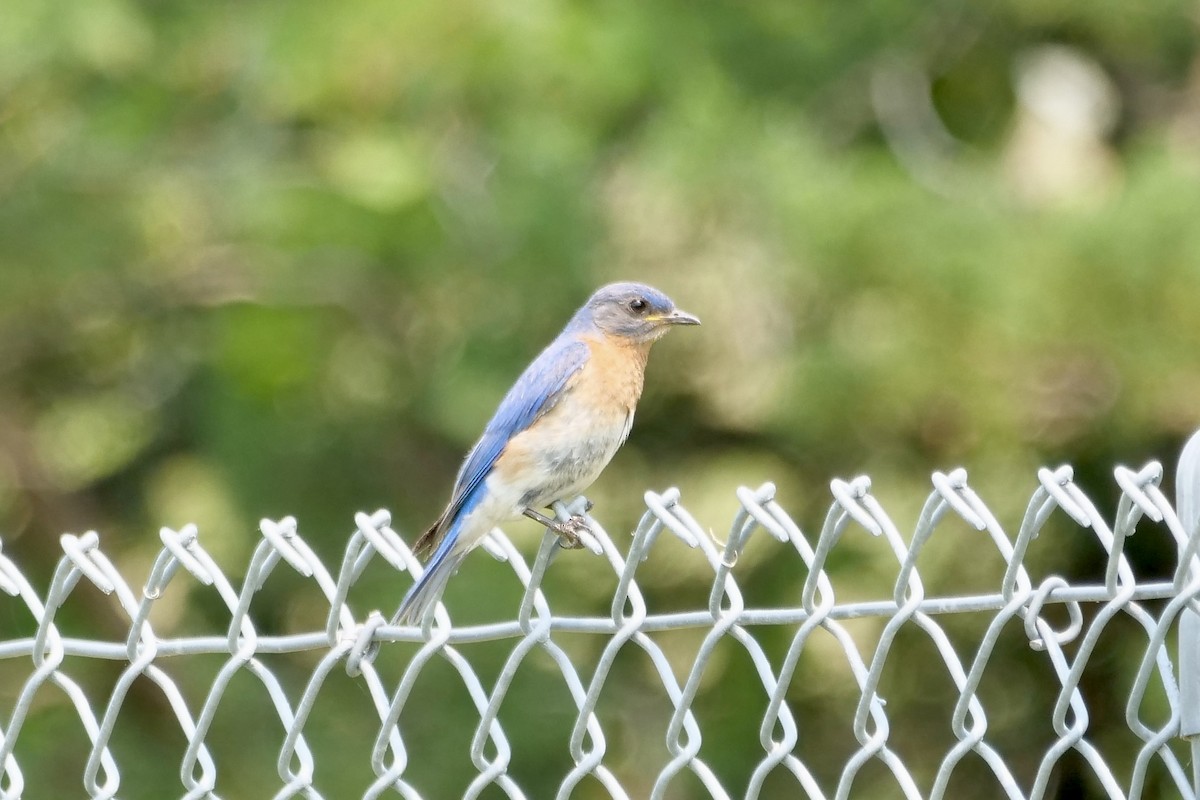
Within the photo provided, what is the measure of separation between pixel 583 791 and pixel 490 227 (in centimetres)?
210

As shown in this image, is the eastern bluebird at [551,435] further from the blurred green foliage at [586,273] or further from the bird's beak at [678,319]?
the blurred green foliage at [586,273]

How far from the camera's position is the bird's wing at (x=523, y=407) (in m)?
3.99

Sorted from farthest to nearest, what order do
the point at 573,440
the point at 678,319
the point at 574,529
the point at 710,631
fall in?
the point at 678,319 → the point at 573,440 → the point at 574,529 → the point at 710,631

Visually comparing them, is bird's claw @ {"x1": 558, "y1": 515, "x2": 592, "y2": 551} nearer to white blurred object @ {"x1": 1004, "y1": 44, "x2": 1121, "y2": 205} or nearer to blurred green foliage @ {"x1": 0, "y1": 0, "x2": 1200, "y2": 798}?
blurred green foliage @ {"x1": 0, "y1": 0, "x2": 1200, "y2": 798}

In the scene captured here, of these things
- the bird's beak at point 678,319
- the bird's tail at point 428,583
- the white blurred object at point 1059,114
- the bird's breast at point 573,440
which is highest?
the white blurred object at point 1059,114

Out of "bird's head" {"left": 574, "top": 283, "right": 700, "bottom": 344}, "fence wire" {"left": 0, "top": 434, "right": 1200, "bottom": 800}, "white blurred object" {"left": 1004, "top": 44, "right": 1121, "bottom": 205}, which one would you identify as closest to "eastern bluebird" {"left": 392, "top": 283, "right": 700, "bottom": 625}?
"bird's head" {"left": 574, "top": 283, "right": 700, "bottom": 344}

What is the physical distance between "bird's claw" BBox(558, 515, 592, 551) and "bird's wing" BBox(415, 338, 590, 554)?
2.11ft

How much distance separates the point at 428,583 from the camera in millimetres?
3291

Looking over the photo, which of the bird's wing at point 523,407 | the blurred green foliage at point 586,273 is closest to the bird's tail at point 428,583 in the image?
the bird's wing at point 523,407

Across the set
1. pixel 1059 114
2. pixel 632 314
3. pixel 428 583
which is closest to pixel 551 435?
pixel 632 314

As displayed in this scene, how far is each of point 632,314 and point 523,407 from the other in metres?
0.56

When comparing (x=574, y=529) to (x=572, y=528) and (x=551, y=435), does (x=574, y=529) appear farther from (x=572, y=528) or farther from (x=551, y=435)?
(x=551, y=435)

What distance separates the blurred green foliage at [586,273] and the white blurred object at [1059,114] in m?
0.02

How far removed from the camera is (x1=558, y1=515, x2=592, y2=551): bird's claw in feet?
9.69
